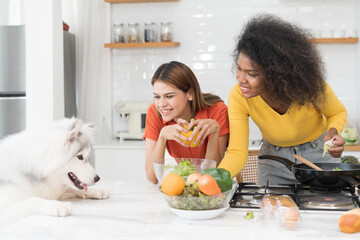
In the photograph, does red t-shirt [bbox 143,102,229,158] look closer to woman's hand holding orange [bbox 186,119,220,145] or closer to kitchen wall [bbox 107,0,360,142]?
woman's hand holding orange [bbox 186,119,220,145]

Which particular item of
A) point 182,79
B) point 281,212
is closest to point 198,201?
point 281,212

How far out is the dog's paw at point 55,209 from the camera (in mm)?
1509

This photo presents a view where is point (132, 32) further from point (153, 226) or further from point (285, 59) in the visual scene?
point (153, 226)

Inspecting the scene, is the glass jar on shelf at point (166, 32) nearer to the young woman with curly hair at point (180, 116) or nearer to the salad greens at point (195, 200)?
the young woman with curly hair at point (180, 116)

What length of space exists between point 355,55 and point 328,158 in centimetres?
254

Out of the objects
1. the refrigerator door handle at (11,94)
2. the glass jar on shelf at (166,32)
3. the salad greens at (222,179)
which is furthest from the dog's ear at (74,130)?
the glass jar on shelf at (166,32)

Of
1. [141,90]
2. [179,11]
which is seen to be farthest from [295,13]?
[141,90]

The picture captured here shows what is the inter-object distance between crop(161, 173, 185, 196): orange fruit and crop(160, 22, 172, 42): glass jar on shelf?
325 cm

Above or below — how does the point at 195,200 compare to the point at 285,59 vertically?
below

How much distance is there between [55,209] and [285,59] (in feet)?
3.78

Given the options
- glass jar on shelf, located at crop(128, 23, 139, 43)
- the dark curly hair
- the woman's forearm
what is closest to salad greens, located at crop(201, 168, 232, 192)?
the dark curly hair

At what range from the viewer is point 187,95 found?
2.35 m

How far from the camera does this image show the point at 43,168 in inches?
62.6

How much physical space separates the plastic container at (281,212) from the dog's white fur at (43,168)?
0.70 metres
